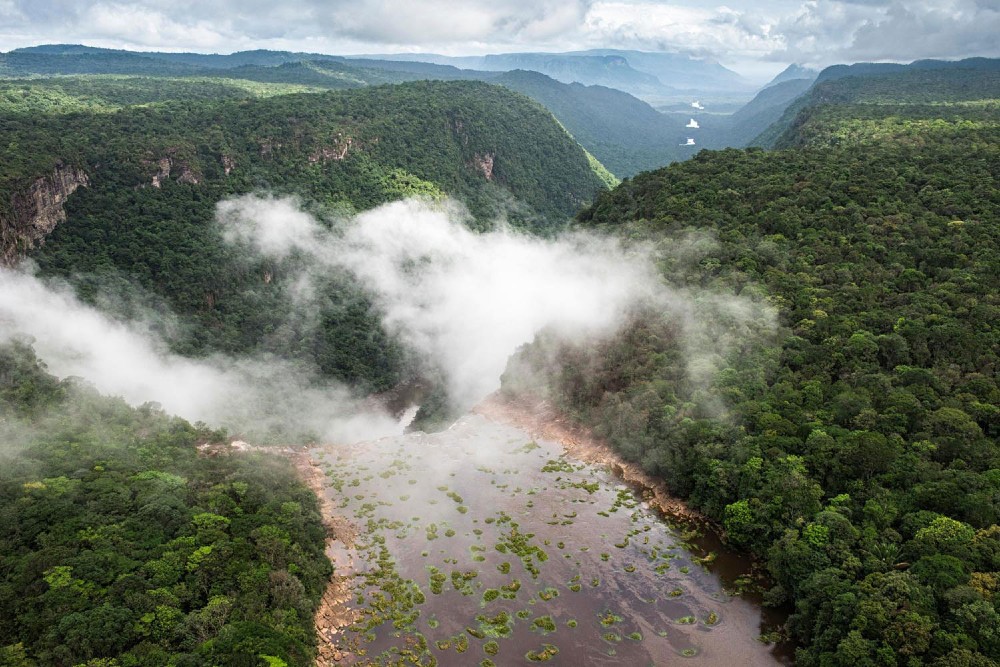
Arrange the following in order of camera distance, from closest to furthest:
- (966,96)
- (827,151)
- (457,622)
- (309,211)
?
(457,622) < (827,151) < (309,211) < (966,96)

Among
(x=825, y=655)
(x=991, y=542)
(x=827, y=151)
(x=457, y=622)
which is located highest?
(x=827, y=151)

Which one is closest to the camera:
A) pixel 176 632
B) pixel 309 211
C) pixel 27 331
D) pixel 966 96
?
pixel 176 632

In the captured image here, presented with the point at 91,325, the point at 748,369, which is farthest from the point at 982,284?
the point at 91,325

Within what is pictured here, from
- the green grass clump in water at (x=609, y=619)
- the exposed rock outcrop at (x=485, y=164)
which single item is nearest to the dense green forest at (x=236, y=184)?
the exposed rock outcrop at (x=485, y=164)

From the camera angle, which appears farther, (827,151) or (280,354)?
(827,151)

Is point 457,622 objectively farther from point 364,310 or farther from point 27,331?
point 364,310

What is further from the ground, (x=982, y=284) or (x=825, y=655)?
(x=982, y=284)

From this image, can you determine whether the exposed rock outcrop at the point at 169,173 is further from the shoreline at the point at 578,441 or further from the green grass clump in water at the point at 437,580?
the green grass clump in water at the point at 437,580
